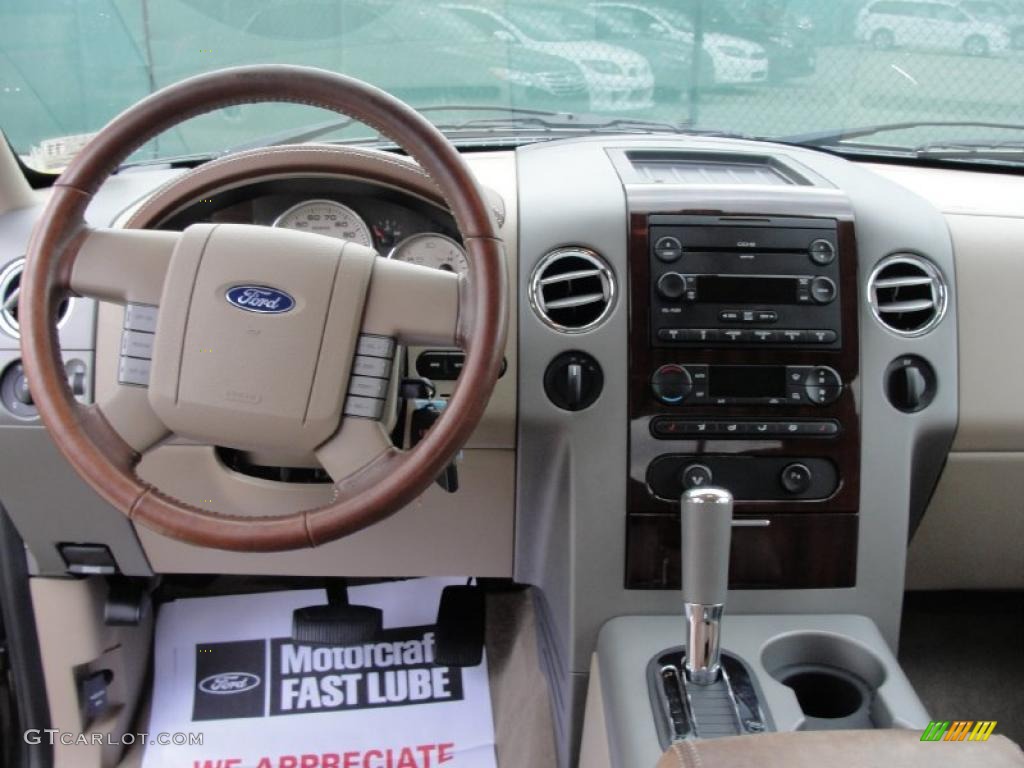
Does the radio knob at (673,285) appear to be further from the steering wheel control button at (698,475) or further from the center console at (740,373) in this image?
the steering wheel control button at (698,475)

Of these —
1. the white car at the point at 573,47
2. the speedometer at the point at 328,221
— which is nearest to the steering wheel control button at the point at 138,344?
the speedometer at the point at 328,221

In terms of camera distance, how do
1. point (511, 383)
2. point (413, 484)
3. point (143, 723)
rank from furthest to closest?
1. point (143, 723)
2. point (511, 383)
3. point (413, 484)

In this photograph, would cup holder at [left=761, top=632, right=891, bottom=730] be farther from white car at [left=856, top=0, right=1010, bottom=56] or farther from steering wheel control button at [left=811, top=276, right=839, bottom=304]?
white car at [left=856, top=0, right=1010, bottom=56]

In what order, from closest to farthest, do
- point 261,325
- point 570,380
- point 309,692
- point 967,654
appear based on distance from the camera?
1. point 261,325
2. point 570,380
3. point 309,692
4. point 967,654

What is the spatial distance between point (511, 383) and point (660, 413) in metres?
0.21

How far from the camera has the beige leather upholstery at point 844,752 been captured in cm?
87

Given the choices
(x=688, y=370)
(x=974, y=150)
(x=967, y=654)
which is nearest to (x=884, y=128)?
(x=974, y=150)

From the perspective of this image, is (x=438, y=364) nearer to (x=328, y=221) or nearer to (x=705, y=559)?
(x=328, y=221)

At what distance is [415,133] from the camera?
100 centimetres

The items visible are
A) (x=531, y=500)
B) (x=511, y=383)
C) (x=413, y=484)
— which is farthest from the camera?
(x=531, y=500)

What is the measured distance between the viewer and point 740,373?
134 cm

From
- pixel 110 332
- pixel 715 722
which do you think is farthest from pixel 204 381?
pixel 715 722

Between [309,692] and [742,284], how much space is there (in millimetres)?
1154

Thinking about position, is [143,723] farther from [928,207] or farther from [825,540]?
[928,207]
